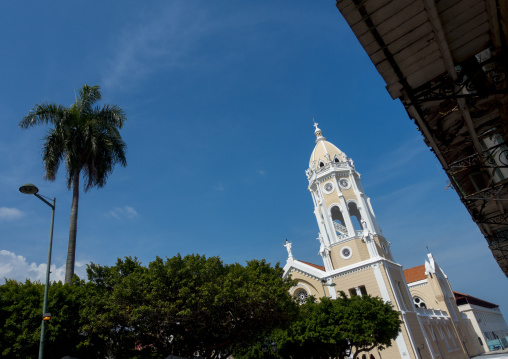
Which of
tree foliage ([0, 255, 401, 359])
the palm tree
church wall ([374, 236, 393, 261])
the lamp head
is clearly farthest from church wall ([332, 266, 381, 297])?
the lamp head

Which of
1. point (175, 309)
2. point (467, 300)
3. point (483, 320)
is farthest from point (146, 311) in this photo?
point (483, 320)

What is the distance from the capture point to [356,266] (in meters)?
38.3

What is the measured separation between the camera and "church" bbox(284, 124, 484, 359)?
36.5 m

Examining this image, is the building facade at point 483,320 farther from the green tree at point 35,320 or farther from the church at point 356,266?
the green tree at point 35,320

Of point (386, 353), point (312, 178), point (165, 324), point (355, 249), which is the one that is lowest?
point (386, 353)

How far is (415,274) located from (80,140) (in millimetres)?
50504

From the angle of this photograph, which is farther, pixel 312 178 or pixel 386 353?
pixel 312 178

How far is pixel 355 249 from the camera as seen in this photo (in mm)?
39375

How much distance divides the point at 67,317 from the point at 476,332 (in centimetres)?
6793

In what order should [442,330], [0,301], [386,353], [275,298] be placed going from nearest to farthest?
[0,301], [275,298], [386,353], [442,330]

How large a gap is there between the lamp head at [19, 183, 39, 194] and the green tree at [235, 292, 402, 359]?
18328mm

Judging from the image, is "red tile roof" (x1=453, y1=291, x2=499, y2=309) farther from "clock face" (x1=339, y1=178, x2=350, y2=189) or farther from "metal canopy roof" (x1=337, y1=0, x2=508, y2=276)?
"metal canopy roof" (x1=337, y1=0, x2=508, y2=276)

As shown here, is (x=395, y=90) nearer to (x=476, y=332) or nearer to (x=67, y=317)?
(x=67, y=317)

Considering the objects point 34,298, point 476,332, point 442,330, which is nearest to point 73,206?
point 34,298
